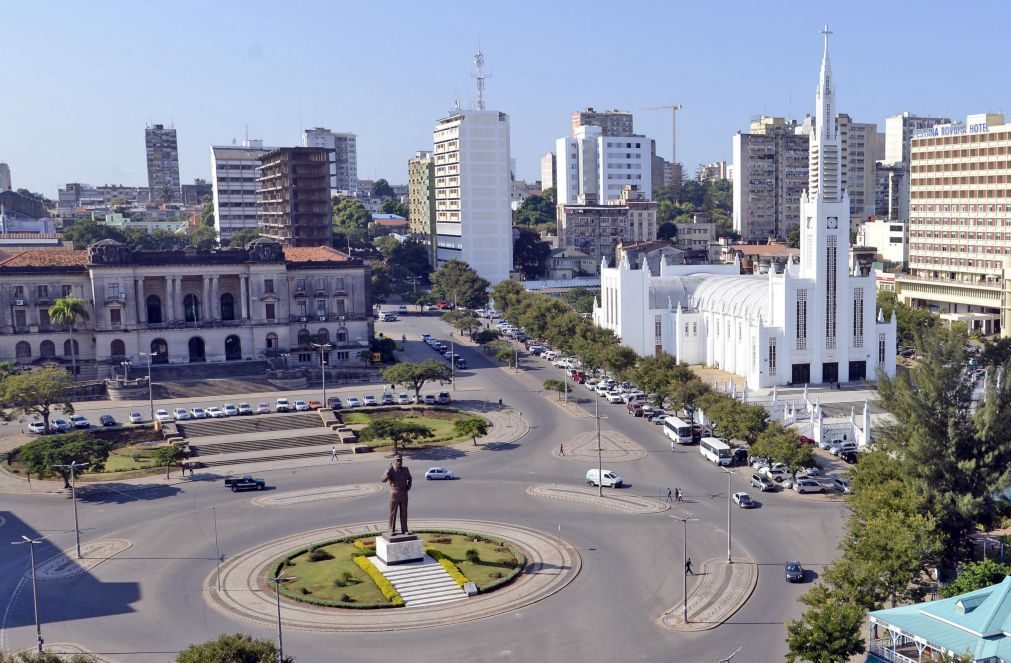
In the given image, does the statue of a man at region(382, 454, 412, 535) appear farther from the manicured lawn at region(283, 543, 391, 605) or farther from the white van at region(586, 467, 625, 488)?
the white van at region(586, 467, 625, 488)

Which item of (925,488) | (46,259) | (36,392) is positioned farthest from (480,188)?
(925,488)

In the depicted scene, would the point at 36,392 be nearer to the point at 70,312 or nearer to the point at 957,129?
the point at 70,312

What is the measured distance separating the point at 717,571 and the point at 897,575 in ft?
33.1

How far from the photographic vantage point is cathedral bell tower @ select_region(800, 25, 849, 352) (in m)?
96.1

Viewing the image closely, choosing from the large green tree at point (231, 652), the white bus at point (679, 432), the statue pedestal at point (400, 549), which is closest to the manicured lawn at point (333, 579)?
the statue pedestal at point (400, 549)

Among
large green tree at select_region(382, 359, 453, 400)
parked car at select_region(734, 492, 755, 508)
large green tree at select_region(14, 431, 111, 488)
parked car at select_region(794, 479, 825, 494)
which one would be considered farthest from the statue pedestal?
large green tree at select_region(382, 359, 453, 400)

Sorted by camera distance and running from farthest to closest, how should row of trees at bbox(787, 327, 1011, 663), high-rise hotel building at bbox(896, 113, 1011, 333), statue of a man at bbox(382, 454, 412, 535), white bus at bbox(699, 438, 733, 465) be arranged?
1. high-rise hotel building at bbox(896, 113, 1011, 333)
2. white bus at bbox(699, 438, 733, 465)
3. statue of a man at bbox(382, 454, 412, 535)
4. row of trees at bbox(787, 327, 1011, 663)

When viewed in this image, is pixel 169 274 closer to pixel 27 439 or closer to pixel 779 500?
pixel 27 439

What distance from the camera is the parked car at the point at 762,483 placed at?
65375 mm

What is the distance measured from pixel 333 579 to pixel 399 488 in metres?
5.39

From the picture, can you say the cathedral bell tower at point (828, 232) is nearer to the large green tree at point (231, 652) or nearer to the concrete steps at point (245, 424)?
the concrete steps at point (245, 424)

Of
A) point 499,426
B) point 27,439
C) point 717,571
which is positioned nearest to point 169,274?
point 27,439

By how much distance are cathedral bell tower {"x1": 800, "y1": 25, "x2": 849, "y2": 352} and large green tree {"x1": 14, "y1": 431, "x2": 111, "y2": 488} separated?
60.8m

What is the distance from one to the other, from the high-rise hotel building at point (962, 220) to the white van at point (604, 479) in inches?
2822
